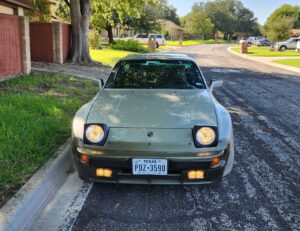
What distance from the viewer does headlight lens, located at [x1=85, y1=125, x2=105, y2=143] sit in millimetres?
3507

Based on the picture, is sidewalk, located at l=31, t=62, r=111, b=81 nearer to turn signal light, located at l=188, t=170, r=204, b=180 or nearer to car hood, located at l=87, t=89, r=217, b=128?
car hood, located at l=87, t=89, r=217, b=128

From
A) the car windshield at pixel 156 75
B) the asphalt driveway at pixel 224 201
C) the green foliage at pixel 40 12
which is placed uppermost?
the green foliage at pixel 40 12

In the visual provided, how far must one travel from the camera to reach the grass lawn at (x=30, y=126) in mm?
3863

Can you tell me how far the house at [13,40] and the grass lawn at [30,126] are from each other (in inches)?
56.3

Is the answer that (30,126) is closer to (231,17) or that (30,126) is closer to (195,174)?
(195,174)

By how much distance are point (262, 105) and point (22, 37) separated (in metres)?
7.61

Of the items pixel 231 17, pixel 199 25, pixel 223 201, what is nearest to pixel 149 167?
pixel 223 201

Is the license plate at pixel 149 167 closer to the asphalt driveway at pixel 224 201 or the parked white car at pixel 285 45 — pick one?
the asphalt driveway at pixel 224 201

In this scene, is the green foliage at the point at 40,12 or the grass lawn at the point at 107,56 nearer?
the green foliage at the point at 40,12

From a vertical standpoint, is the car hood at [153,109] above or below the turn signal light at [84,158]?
above

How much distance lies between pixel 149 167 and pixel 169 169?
20 cm

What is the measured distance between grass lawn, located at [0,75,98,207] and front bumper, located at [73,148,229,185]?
82cm

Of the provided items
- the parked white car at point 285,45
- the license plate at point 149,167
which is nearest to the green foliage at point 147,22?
the parked white car at point 285,45

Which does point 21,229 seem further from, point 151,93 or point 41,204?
point 151,93
